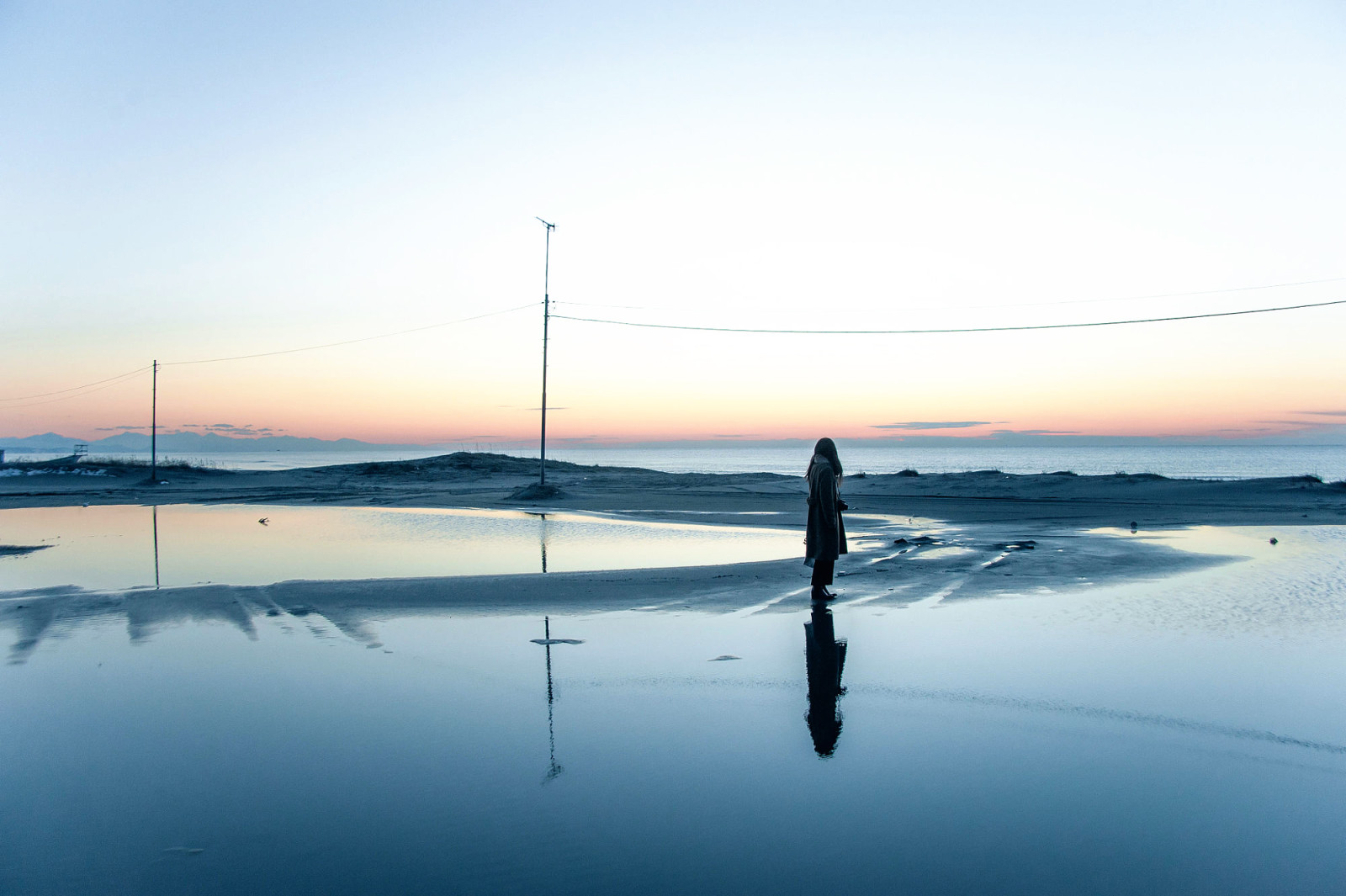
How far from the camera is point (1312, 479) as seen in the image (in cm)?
3023

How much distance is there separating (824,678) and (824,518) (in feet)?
12.5

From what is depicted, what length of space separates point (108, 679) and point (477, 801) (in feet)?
14.2

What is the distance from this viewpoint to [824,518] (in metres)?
10.3

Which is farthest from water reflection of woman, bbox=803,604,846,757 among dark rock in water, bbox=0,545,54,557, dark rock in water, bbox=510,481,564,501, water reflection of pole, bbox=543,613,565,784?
dark rock in water, bbox=510,481,564,501

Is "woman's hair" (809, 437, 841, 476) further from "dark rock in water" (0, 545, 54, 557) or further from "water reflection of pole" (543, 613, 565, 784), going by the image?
"dark rock in water" (0, 545, 54, 557)

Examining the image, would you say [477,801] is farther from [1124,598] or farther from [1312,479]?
[1312,479]

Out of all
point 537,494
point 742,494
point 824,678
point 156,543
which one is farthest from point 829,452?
point 742,494

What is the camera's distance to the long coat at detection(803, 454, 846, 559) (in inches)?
405

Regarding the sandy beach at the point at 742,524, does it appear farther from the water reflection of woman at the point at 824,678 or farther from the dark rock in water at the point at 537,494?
the water reflection of woman at the point at 824,678

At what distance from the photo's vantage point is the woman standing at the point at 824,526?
10281 mm

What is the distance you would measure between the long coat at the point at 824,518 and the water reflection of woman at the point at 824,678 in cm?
97

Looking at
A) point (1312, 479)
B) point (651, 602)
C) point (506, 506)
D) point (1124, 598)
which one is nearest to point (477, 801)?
point (651, 602)

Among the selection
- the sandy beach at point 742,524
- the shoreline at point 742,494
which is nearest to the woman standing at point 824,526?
the sandy beach at point 742,524

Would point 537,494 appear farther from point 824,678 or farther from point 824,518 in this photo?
point 824,678
